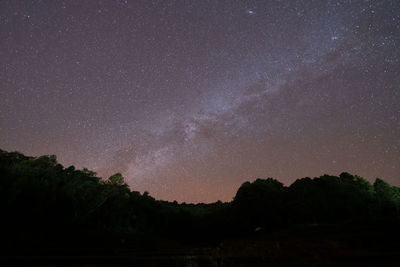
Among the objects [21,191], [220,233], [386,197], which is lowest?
[220,233]

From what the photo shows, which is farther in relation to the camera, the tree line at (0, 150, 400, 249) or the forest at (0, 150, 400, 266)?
the tree line at (0, 150, 400, 249)

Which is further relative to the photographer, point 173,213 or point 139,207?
point 173,213

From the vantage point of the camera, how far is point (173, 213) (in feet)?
207

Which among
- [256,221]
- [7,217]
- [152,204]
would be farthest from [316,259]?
[152,204]

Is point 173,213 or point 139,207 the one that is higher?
point 139,207

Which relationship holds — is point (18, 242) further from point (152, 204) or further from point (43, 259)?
point (152, 204)

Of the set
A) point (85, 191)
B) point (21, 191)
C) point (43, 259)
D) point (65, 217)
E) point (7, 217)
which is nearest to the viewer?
A: point (43, 259)

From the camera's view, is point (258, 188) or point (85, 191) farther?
point (258, 188)

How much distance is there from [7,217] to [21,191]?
10.3ft

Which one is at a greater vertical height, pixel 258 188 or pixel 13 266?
pixel 258 188

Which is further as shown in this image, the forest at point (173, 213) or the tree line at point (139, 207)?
the tree line at point (139, 207)

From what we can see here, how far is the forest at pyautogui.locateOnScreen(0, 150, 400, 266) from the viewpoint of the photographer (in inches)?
1102

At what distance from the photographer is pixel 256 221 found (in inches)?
2217

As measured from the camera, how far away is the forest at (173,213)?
2800 centimetres
